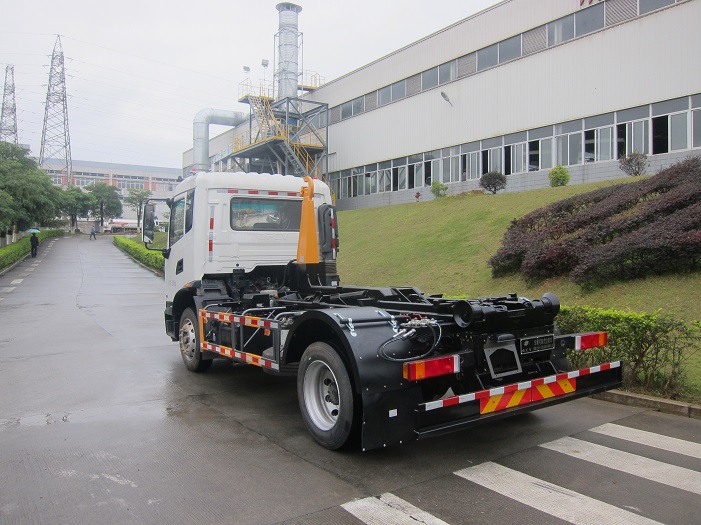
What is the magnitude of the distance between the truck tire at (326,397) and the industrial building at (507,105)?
2076cm

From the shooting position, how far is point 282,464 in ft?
15.6

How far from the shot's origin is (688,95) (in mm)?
20828

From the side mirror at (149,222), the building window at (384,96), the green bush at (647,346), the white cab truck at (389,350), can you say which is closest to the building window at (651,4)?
the building window at (384,96)

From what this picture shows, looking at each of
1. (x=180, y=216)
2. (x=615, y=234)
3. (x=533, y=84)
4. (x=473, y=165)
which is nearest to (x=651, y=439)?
(x=180, y=216)

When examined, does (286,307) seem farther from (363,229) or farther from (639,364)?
(363,229)

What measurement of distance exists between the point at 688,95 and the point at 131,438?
2246cm

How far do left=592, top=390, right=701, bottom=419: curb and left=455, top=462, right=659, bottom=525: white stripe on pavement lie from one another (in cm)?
248

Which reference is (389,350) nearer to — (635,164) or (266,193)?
(266,193)

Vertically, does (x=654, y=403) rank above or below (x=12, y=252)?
below

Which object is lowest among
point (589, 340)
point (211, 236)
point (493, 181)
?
point (589, 340)

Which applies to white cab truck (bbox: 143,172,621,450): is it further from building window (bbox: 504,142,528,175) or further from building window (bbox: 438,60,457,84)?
building window (bbox: 438,60,457,84)

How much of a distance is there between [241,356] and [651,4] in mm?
22577

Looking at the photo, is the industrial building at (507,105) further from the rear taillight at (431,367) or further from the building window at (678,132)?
the rear taillight at (431,367)

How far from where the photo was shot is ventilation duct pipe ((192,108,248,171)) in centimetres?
4856
